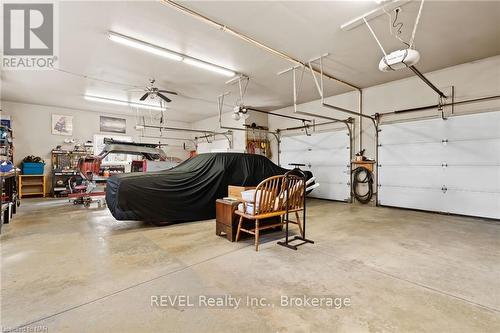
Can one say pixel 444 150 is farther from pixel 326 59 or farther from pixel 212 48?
pixel 212 48

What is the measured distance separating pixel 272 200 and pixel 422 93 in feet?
16.9

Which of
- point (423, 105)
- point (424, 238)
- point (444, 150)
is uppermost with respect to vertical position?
point (423, 105)

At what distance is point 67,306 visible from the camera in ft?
5.54

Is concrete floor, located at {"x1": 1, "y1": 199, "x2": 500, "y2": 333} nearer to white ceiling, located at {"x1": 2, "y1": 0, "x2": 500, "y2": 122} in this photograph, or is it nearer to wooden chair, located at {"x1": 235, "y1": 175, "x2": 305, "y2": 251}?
wooden chair, located at {"x1": 235, "y1": 175, "x2": 305, "y2": 251}

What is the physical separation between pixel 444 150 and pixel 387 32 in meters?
3.20

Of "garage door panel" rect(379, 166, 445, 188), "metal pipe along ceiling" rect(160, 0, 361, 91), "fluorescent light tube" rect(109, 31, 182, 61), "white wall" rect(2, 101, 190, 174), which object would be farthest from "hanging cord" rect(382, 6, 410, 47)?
"white wall" rect(2, 101, 190, 174)

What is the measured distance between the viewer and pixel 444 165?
198 inches

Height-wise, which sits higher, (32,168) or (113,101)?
(113,101)

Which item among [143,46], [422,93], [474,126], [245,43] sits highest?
[245,43]

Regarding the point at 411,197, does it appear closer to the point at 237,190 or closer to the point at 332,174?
the point at 332,174

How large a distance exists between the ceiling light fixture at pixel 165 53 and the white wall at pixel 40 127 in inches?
262

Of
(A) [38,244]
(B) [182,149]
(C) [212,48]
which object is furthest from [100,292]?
(B) [182,149]

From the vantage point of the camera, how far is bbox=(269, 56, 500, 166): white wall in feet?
15.0

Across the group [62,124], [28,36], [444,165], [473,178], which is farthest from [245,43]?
[62,124]
